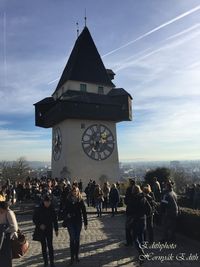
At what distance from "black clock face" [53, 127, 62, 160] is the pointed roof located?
4695mm

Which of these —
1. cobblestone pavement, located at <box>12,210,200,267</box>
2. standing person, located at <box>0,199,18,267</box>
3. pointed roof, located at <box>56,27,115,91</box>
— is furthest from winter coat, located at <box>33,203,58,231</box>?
pointed roof, located at <box>56,27,115,91</box>

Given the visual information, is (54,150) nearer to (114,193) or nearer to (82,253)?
(114,193)

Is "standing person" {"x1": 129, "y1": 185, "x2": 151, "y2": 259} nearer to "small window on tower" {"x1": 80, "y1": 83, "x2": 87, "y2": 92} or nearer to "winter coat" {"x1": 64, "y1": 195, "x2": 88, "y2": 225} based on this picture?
"winter coat" {"x1": 64, "y1": 195, "x2": 88, "y2": 225}

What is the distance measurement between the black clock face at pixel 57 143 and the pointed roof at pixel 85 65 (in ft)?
15.4

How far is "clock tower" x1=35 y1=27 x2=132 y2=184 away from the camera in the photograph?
3562cm

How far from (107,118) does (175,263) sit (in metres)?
28.1

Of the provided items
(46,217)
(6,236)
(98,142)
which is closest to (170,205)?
(46,217)

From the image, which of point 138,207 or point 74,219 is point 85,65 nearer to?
point 138,207

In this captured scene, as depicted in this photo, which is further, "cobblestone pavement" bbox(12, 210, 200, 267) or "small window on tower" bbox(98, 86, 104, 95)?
"small window on tower" bbox(98, 86, 104, 95)

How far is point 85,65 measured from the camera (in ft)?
129

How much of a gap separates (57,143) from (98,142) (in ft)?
14.3

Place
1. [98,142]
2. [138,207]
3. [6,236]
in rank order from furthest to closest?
[98,142]
[138,207]
[6,236]

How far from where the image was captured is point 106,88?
39.3m

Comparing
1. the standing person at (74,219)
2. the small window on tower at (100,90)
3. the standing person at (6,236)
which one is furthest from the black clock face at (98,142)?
the standing person at (6,236)
